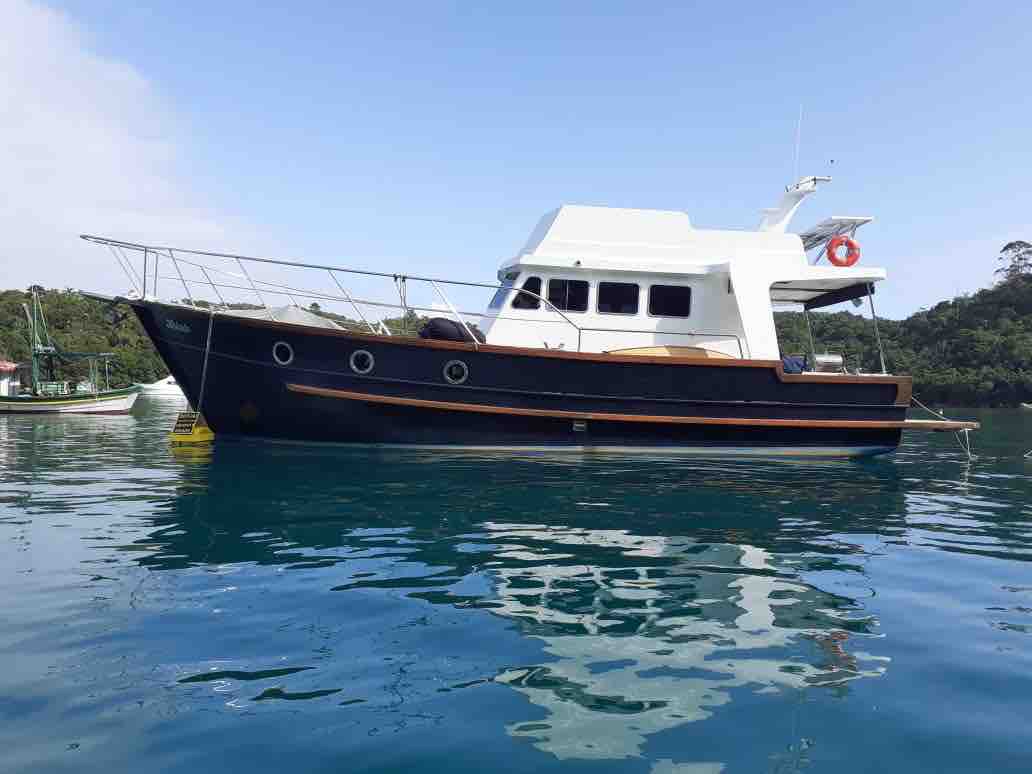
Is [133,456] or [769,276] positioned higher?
[769,276]

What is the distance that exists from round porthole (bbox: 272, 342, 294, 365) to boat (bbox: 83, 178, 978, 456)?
0.07ft

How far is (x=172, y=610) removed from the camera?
366cm

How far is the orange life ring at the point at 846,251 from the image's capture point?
11922mm

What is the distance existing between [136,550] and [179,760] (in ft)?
10.1

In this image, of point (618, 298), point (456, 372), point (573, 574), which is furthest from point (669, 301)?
point (573, 574)

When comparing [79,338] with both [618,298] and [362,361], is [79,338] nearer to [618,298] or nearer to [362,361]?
[362,361]

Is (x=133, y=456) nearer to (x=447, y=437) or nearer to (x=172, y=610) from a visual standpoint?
(x=447, y=437)

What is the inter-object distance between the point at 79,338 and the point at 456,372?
188ft

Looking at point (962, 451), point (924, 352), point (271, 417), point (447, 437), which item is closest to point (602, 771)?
point (447, 437)

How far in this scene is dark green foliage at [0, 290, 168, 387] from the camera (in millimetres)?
49812

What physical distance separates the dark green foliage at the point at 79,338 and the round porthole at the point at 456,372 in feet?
142

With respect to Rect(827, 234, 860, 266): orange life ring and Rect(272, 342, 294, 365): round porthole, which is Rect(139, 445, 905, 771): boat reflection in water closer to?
Rect(272, 342, 294, 365): round porthole

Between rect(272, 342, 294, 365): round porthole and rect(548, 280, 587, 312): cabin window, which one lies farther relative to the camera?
rect(548, 280, 587, 312): cabin window

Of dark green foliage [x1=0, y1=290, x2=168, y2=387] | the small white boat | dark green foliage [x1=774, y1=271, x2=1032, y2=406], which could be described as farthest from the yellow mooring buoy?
the small white boat
